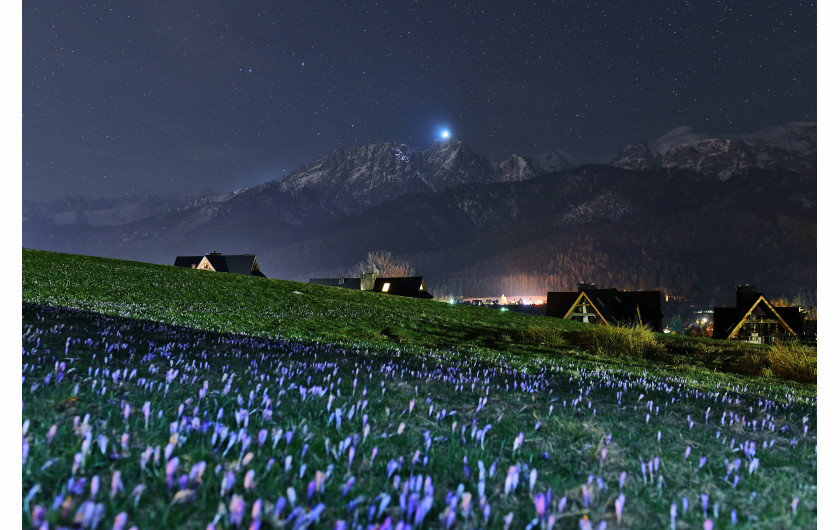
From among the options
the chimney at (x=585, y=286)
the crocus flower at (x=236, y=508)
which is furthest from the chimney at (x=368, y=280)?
the crocus flower at (x=236, y=508)

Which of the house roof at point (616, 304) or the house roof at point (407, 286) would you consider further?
the house roof at point (407, 286)

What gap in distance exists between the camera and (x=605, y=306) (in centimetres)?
6569

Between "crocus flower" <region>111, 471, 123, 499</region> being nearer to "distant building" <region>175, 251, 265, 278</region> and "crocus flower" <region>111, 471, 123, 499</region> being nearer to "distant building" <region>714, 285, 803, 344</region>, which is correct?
"distant building" <region>714, 285, 803, 344</region>

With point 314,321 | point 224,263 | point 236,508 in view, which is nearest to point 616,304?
point 314,321

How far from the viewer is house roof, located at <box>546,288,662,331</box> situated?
65500 millimetres

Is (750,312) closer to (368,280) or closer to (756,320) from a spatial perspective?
(756,320)

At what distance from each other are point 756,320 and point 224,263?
→ 3815 inches

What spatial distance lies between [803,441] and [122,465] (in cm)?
690

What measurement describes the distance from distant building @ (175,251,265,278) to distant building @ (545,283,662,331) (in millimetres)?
62857

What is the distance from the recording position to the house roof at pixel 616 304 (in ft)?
215

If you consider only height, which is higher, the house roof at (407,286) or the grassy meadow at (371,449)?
the house roof at (407,286)

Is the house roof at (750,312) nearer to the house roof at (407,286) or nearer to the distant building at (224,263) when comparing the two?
the house roof at (407,286)

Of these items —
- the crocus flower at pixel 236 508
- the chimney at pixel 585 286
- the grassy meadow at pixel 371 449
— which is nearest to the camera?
the crocus flower at pixel 236 508
